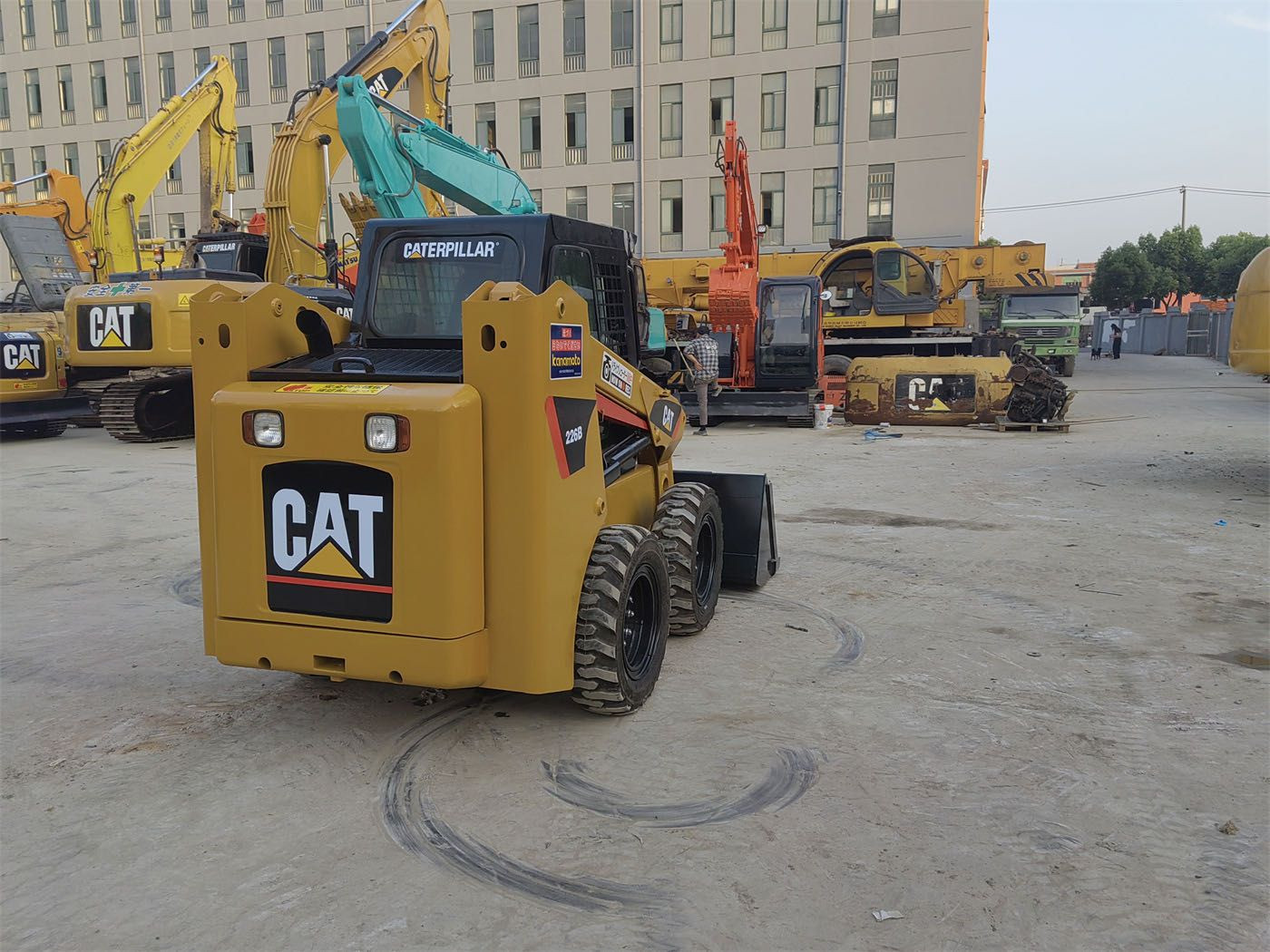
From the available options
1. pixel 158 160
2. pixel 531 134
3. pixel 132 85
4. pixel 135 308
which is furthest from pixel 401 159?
pixel 132 85

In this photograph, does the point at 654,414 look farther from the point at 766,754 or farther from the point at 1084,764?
the point at 1084,764

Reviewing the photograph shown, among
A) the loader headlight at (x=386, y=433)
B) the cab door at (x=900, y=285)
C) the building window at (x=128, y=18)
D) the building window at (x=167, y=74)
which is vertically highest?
the building window at (x=128, y=18)

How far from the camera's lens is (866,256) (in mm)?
20719

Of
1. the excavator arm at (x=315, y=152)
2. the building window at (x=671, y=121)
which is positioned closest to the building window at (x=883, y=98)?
the building window at (x=671, y=121)

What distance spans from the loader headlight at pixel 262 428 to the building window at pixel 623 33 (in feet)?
122

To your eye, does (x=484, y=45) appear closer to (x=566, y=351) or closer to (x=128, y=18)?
(x=128, y=18)

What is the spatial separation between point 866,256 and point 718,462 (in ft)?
35.3

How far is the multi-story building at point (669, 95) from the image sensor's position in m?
33.9

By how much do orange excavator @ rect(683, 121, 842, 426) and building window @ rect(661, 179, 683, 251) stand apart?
824 inches

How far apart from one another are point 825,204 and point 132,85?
109ft

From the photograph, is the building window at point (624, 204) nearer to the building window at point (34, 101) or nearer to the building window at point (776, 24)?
the building window at point (776, 24)

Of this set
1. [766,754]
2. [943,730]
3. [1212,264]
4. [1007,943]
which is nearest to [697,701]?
[766,754]

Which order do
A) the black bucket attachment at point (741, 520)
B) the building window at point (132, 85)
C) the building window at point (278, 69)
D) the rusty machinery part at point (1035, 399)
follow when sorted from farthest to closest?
the building window at point (132, 85) → the building window at point (278, 69) → the rusty machinery part at point (1035, 399) → the black bucket attachment at point (741, 520)

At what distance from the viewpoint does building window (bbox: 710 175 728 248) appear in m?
36.4
